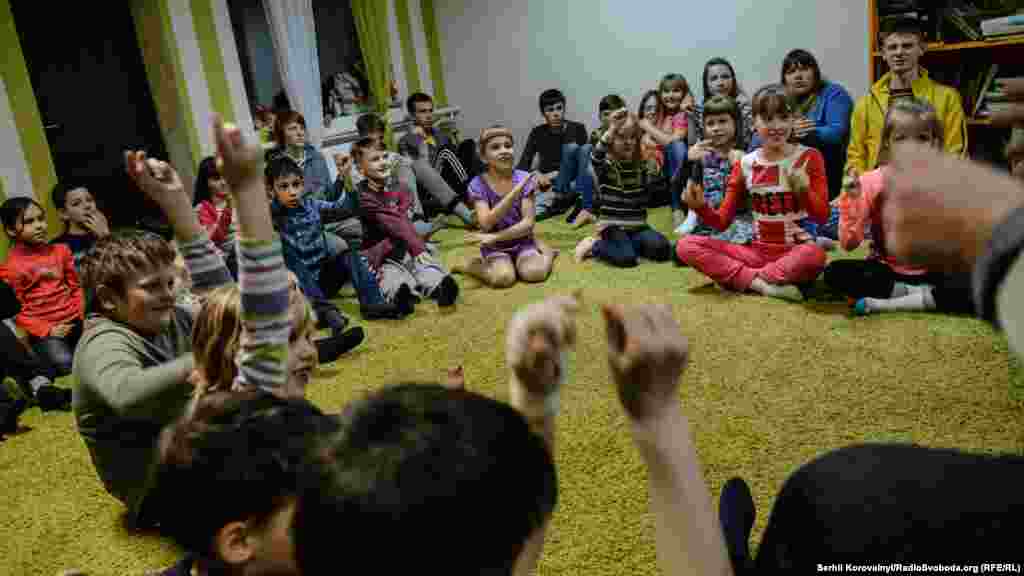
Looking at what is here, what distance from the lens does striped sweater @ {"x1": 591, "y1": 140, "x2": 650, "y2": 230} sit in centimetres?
357

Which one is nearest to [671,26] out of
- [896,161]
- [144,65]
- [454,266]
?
[454,266]

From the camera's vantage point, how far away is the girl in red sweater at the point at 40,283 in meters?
2.92

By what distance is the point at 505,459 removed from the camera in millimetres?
580

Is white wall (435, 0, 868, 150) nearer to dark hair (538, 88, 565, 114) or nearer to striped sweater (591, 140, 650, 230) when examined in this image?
dark hair (538, 88, 565, 114)

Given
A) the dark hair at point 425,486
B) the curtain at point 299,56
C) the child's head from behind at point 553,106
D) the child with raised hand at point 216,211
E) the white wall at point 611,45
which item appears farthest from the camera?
the child's head from behind at point 553,106

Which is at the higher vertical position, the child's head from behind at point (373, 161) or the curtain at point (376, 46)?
the curtain at point (376, 46)

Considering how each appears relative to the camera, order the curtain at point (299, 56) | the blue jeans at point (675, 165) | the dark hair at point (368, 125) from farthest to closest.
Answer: the curtain at point (299, 56) → the blue jeans at point (675, 165) → the dark hair at point (368, 125)

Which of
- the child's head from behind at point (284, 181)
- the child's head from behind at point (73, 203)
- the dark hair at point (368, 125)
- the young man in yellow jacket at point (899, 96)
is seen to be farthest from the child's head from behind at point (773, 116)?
the child's head from behind at point (73, 203)

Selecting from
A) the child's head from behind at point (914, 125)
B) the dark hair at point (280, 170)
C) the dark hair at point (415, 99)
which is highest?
the dark hair at point (415, 99)

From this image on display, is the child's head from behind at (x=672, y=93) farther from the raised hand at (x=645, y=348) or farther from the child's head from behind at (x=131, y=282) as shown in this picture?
the raised hand at (x=645, y=348)

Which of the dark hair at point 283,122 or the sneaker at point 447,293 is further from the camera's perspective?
the dark hair at point 283,122

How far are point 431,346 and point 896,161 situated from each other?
2.22 metres

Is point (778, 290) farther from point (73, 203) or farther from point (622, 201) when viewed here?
point (73, 203)

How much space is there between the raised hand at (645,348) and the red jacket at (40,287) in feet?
9.59
